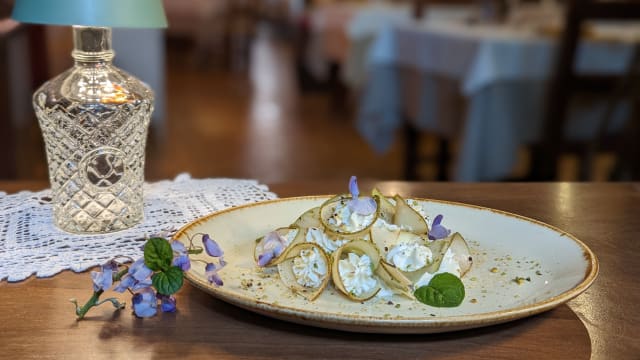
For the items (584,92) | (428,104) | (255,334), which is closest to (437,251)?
(255,334)

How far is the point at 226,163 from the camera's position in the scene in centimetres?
338

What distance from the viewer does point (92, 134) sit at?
750 mm

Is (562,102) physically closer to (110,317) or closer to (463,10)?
(463,10)

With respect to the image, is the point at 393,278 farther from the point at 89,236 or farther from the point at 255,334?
the point at 89,236

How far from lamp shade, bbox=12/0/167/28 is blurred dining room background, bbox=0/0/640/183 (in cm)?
150

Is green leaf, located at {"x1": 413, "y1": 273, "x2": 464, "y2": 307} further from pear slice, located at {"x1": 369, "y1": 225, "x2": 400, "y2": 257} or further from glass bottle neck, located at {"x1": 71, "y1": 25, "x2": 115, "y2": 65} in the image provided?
glass bottle neck, located at {"x1": 71, "y1": 25, "x2": 115, "y2": 65}

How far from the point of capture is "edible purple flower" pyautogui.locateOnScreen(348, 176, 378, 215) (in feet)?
1.85

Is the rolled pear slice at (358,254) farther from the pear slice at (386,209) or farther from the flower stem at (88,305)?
the flower stem at (88,305)

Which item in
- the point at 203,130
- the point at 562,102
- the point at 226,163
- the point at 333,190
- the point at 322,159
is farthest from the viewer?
the point at 203,130

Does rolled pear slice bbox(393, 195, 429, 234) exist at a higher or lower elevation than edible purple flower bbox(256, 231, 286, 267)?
higher

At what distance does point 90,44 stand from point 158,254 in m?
0.29

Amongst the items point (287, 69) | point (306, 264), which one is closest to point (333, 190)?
point (306, 264)

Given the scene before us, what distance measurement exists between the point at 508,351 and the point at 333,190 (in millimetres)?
433

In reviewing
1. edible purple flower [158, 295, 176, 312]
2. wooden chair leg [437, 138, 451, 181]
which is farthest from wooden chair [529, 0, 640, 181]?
edible purple flower [158, 295, 176, 312]
